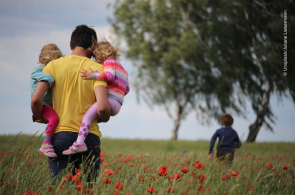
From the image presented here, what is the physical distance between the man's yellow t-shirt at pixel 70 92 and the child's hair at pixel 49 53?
1.69ft

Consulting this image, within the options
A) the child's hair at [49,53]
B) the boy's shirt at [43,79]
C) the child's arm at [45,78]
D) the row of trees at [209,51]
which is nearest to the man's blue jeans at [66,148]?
the boy's shirt at [43,79]

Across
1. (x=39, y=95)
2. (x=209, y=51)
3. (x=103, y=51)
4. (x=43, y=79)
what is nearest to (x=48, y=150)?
(x=39, y=95)

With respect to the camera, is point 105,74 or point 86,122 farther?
point 105,74

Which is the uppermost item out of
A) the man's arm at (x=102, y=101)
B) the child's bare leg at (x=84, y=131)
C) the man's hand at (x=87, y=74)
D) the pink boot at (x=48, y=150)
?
the man's hand at (x=87, y=74)

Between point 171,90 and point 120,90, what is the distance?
50.1 ft

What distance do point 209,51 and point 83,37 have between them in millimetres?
13762

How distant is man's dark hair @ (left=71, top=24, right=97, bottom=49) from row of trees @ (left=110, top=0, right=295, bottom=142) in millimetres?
12399

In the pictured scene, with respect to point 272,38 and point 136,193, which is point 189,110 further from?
point 136,193

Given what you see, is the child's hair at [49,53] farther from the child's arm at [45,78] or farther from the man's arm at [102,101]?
the man's arm at [102,101]

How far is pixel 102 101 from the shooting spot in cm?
262

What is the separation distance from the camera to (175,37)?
672 inches

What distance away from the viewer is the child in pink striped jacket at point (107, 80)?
2.63 m

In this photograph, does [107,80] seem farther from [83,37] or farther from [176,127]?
[176,127]

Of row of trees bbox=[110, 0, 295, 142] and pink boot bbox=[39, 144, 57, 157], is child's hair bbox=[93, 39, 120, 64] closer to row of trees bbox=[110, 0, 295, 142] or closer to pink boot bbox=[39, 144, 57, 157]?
pink boot bbox=[39, 144, 57, 157]
